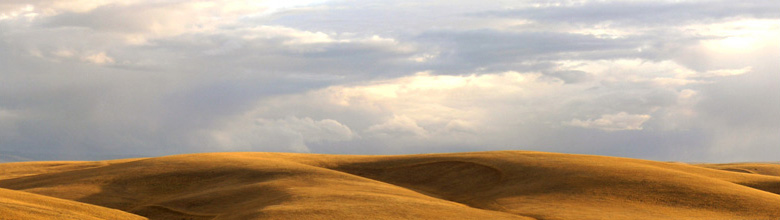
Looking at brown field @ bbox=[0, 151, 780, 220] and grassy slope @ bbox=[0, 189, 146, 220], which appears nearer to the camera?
grassy slope @ bbox=[0, 189, 146, 220]

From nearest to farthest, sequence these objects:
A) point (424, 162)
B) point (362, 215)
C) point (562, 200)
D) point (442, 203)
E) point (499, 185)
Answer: point (362, 215) → point (442, 203) → point (562, 200) → point (499, 185) → point (424, 162)

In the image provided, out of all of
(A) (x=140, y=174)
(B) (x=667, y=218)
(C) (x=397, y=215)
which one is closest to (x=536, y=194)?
(B) (x=667, y=218)

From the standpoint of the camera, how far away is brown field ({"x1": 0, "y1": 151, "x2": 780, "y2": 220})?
38938 millimetres

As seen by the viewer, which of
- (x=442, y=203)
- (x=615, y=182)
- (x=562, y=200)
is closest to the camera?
(x=442, y=203)

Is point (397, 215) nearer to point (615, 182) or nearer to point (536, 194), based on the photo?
point (536, 194)

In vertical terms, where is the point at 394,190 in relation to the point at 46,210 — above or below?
above

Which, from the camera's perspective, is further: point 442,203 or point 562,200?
point 562,200

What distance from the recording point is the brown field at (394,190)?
128 feet

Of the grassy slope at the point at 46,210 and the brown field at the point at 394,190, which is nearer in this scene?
the grassy slope at the point at 46,210

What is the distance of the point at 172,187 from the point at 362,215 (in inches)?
993

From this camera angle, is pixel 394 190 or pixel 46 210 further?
pixel 394 190

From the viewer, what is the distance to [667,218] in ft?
127

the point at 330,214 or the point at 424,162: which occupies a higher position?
the point at 424,162

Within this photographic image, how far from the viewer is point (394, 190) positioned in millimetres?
49625
